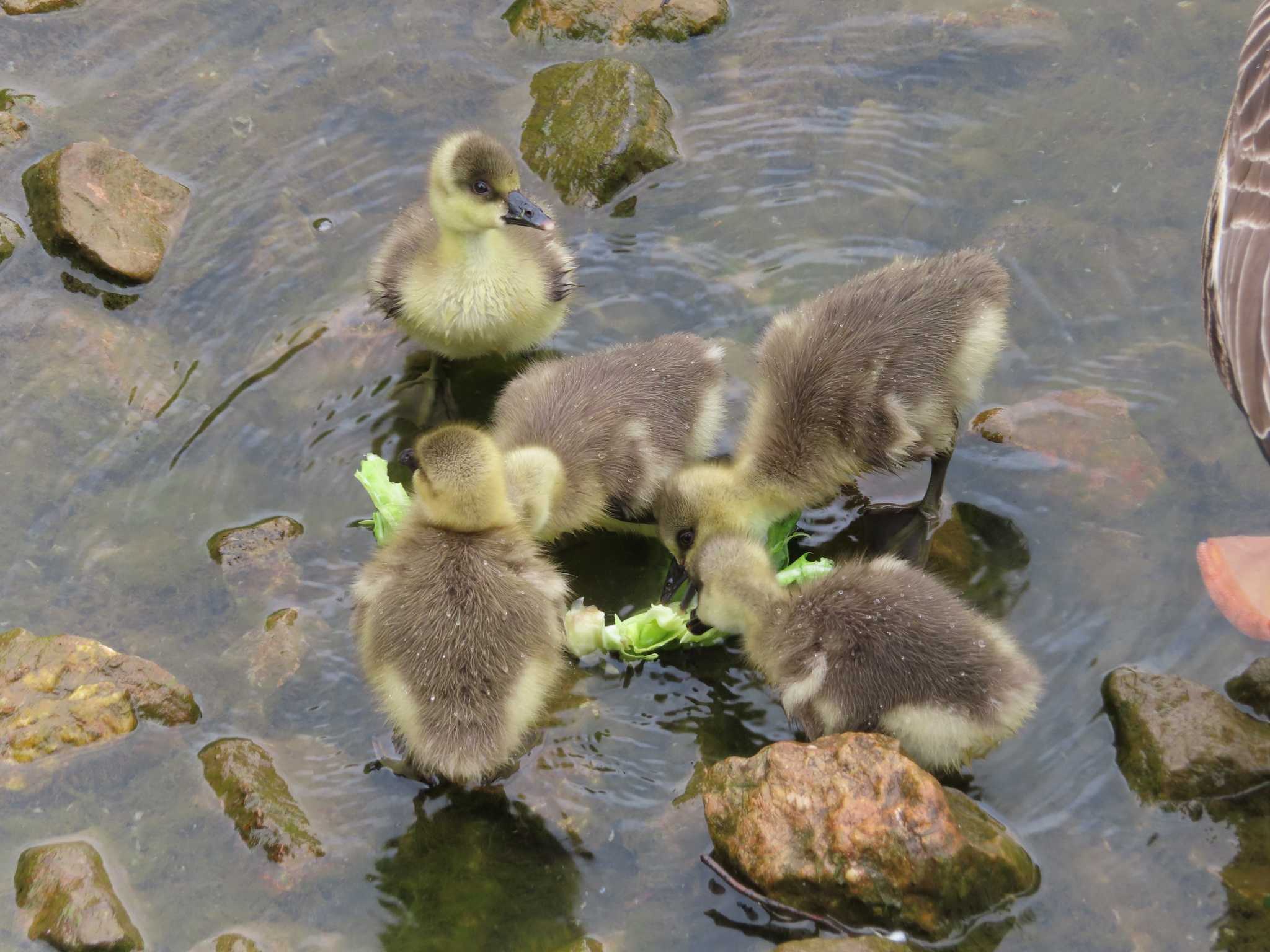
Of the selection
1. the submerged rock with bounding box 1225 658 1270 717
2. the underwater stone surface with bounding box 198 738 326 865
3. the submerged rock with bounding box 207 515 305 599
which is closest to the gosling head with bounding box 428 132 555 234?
the submerged rock with bounding box 207 515 305 599

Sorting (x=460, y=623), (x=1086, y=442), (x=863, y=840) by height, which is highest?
(x=460, y=623)

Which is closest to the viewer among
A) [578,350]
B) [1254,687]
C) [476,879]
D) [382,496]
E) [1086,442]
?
[476,879]

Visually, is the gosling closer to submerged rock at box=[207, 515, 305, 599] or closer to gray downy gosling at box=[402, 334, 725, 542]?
gray downy gosling at box=[402, 334, 725, 542]

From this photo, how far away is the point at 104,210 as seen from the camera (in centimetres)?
421

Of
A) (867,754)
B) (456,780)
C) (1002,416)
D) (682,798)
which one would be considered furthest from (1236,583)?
(456,780)

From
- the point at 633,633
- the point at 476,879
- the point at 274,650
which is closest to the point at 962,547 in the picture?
the point at 633,633

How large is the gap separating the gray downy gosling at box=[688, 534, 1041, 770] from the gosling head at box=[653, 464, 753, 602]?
0.31 meters

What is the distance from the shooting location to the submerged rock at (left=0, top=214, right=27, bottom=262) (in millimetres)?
4198

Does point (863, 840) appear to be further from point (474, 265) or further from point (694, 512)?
point (474, 265)

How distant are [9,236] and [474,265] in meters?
1.66

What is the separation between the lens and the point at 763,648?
313 centimetres

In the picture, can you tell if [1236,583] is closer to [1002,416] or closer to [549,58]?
[1002,416]

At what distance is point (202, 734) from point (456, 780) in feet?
2.20

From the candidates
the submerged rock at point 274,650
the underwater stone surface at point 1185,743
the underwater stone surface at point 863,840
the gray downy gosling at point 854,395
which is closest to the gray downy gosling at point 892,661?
the underwater stone surface at point 863,840
